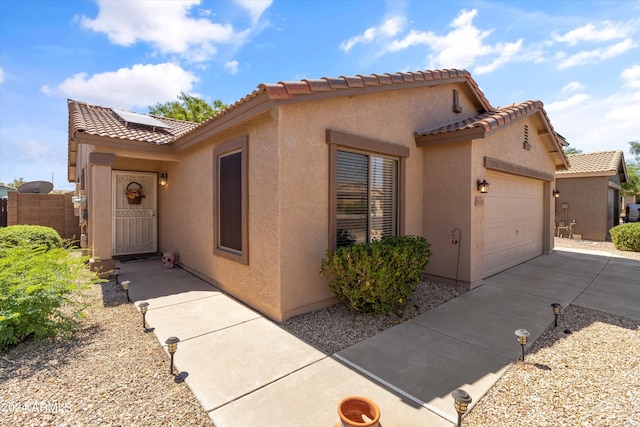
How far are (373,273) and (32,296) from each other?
5.05 m

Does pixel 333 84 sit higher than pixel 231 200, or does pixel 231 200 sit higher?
pixel 333 84

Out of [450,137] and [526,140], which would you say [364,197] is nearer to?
[450,137]

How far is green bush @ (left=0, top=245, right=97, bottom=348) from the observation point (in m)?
4.07

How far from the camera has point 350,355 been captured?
158 inches

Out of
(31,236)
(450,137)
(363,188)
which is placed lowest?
(31,236)

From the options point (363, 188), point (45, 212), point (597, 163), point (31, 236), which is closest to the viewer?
point (363, 188)

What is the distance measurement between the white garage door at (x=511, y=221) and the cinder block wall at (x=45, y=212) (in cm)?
1632

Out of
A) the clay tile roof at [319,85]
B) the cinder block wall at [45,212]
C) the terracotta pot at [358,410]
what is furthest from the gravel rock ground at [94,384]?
the cinder block wall at [45,212]

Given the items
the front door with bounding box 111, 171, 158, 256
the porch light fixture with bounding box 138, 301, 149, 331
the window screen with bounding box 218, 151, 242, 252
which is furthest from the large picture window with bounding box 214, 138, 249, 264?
the front door with bounding box 111, 171, 158, 256

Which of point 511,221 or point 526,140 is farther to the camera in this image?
point 526,140

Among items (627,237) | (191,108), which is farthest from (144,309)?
(191,108)

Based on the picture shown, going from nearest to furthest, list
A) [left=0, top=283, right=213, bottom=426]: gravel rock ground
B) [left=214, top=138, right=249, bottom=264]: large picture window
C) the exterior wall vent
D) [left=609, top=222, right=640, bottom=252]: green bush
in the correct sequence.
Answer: [left=0, top=283, right=213, bottom=426]: gravel rock ground < [left=214, top=138, right=249, bottom=264]: large picture window < the exterior wall vent < [left=609, top=222, right=640, bottom=252]: green bush

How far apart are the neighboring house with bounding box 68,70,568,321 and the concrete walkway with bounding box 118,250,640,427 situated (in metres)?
0.83

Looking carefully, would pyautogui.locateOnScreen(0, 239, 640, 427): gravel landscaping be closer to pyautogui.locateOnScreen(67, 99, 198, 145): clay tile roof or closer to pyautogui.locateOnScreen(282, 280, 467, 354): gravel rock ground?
pyautogui.locateOnScreen(282, 280, 467, 354): gravel rock ground
